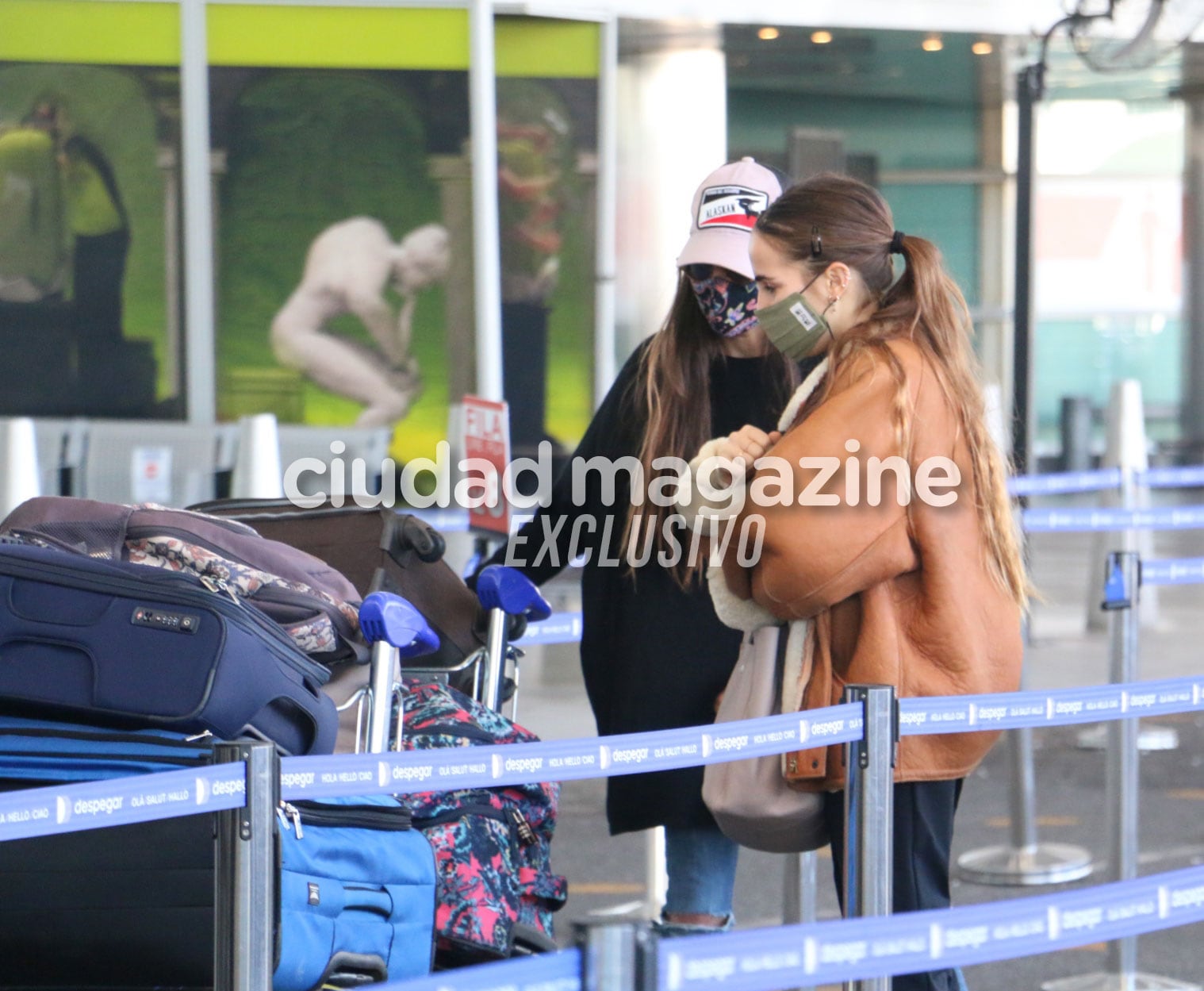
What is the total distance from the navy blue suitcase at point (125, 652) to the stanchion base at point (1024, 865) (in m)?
3.44

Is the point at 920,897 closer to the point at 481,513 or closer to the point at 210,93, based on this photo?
the point at 481,513

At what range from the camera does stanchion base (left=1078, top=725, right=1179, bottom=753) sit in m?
7.30

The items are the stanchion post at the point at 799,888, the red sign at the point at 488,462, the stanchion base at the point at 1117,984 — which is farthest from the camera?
the stanchion base at the point at 1117,984

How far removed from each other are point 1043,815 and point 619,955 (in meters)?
4.77

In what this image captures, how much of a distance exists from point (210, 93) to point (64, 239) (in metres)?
1.09

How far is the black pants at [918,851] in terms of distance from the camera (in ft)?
9.07

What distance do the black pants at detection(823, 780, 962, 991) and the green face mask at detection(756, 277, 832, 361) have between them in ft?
2.41

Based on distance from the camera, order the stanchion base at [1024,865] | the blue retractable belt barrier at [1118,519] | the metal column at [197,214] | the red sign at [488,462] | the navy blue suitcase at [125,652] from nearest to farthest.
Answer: the navy blue suitcase at [125,652] < the red sign at [488,462] < the stanchion base at [1024,865] < the blue retractable belt barrier at [1118,519] < the metal column at [197,214]

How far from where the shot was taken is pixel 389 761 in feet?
8.18

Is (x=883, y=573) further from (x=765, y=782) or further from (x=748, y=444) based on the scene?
(x=765, y=782)

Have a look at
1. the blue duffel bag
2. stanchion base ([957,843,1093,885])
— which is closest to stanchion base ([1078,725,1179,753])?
stanchion base ([957,843,1093,885])

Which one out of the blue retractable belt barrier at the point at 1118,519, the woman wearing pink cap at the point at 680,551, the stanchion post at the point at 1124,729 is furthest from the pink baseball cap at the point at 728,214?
the blue retractable belt barrier at the point at 1118,519

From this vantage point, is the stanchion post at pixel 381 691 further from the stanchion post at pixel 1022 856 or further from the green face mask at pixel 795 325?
the stanchion post at pixel 1022 856

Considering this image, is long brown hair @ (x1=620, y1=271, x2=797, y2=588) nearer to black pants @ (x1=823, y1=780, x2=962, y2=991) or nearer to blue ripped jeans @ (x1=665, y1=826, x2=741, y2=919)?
blue ripped jeans @ (x1=665, y1=826, x2=741, y2=919)
